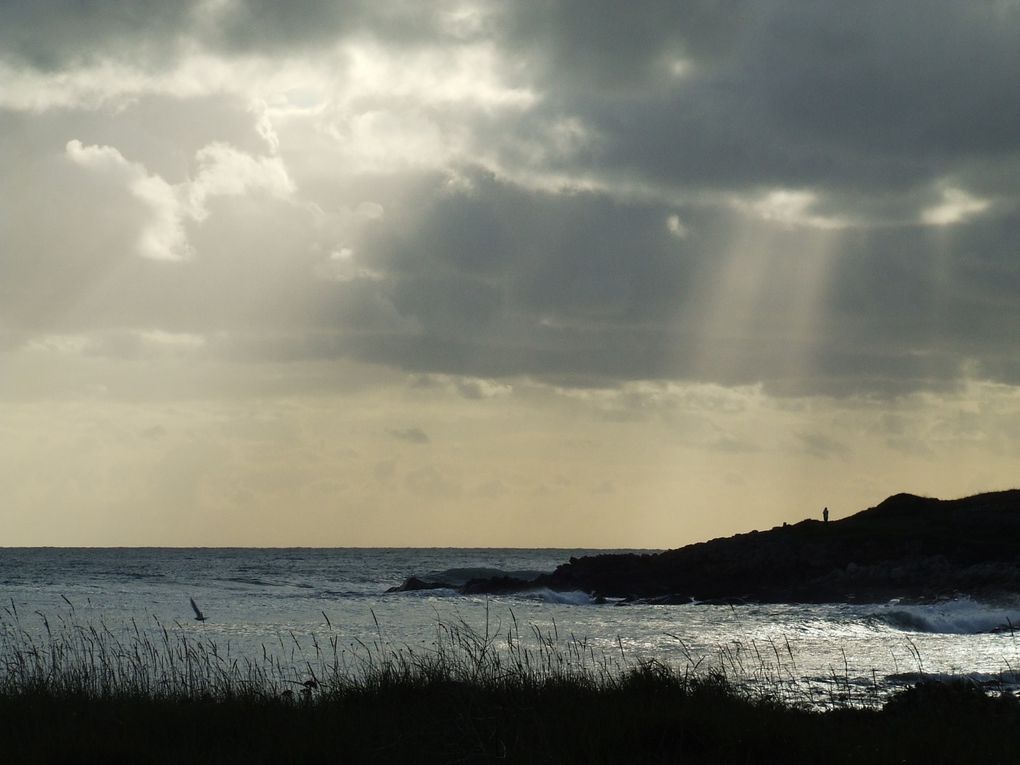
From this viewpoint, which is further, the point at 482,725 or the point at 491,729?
the point at 482,725

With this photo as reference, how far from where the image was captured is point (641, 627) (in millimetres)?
34281

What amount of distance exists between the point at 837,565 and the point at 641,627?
22.5 meters

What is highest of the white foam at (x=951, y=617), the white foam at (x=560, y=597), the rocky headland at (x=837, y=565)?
the rocky headland at (x=837, y=565)

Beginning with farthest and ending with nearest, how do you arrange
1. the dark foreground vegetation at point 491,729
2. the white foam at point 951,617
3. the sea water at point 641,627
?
the white foam at point 951,617 → the sea water at point 641,627 → the dark foreground vegetation at point 491,729

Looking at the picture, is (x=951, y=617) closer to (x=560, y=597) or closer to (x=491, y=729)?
(x=560, y=597)

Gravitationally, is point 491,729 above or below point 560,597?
above

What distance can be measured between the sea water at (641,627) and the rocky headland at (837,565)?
10.7ft

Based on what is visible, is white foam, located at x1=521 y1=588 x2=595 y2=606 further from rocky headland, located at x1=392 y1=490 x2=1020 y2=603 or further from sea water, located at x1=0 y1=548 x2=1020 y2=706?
rocky headland, located at x1=392 y1=490 x2=1020 y2=603

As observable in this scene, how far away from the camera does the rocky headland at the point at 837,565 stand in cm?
4712

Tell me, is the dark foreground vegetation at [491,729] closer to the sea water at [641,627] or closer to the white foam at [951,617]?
the sea water at [641,627]

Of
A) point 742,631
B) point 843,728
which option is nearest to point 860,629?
point 742,631

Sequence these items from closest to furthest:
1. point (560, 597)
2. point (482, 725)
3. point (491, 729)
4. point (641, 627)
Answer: point (491, 729) < point (482, 725) < point (641, 627) < point (560, 597)

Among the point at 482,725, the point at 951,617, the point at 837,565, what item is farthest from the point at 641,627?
the point at 482,725

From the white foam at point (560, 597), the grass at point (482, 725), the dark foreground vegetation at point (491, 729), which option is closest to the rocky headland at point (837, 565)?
the white foam at point (560, 597)
